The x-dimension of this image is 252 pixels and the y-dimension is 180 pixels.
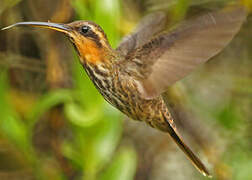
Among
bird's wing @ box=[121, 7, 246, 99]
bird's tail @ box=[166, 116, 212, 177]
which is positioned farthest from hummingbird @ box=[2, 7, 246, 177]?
bird's tail @ box=[166, 116, 212, 177]

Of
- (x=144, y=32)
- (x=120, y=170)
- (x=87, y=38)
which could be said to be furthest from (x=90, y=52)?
(x=120, y=170)

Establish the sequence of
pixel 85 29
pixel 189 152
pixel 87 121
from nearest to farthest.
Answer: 1. pixel 85 29
2. pixel 189 152
3. pixel 87 121

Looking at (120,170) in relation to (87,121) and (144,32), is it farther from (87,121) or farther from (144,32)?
(144,32)

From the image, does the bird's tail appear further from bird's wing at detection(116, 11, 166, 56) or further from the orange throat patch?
the orange throat patch

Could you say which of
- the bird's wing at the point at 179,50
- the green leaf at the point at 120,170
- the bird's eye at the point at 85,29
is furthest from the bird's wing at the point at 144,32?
the green leaf at the point at 120,170

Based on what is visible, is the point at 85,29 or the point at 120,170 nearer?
the point at 85,29

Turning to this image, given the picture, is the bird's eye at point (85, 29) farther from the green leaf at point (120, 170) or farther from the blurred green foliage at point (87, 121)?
the green leaf at point (120, 170)

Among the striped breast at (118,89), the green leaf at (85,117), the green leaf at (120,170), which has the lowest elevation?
the green leaf at (120,170)

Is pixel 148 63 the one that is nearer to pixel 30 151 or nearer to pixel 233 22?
pixel 233 22
